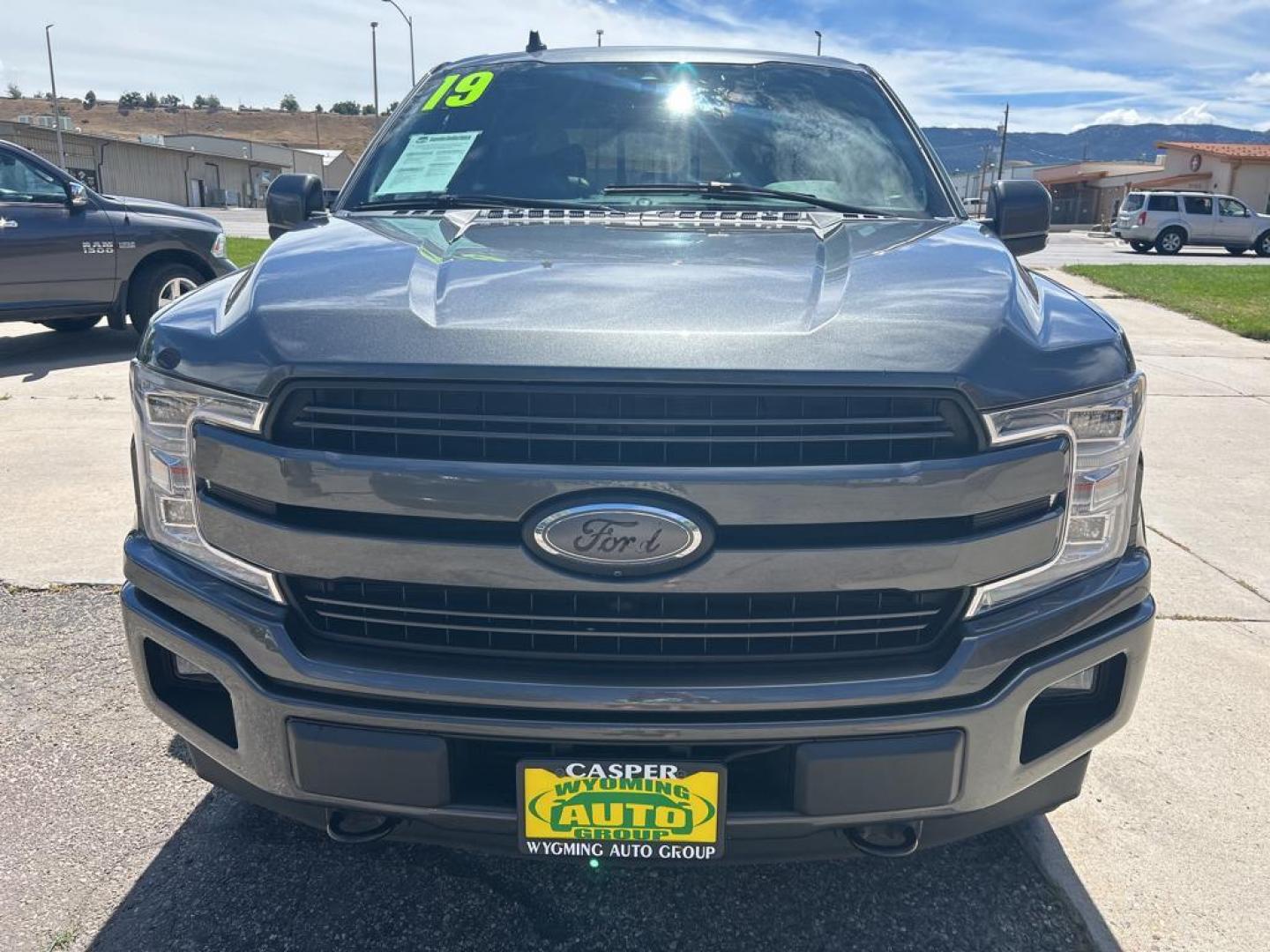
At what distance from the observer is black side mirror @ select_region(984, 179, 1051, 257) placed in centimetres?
305

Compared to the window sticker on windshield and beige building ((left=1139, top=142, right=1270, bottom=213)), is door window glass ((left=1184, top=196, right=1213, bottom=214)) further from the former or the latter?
the window sticker on windshield

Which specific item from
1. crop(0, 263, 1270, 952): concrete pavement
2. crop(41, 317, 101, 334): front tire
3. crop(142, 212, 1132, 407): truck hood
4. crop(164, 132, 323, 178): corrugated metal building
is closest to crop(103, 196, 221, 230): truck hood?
crop(41, 317, 101, 334): front tire

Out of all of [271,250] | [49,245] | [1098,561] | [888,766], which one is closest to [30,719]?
[271,250]

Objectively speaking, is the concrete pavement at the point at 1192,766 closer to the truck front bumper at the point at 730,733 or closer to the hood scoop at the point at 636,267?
the truck front bumper at the point at 730,733

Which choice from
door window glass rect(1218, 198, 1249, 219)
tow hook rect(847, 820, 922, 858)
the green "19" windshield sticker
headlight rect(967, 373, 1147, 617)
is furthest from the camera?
door window glass rect(1218, 198, 1249, 219)

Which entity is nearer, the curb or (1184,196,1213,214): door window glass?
the curb

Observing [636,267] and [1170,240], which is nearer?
[636,267]

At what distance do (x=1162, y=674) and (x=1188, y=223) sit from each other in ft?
107

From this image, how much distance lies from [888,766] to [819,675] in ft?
0.62

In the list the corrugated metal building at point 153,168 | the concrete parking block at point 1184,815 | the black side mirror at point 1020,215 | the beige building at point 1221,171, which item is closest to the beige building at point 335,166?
the corrugated metal building at point 153,168

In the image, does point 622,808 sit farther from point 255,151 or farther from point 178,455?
point 255,151

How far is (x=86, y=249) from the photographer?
8500mm

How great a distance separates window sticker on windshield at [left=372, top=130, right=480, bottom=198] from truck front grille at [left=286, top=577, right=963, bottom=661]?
161 centimetres

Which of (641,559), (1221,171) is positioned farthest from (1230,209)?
(641,559)
